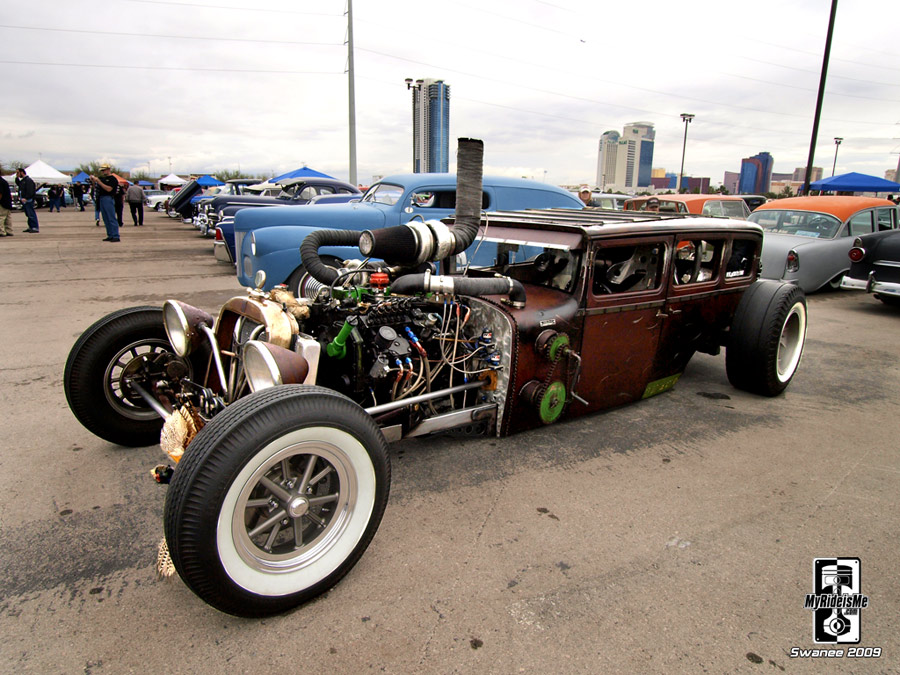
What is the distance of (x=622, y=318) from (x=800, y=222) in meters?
8.07

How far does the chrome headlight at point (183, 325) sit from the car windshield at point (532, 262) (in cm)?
188

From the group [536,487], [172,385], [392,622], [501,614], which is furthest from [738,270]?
[172,385]

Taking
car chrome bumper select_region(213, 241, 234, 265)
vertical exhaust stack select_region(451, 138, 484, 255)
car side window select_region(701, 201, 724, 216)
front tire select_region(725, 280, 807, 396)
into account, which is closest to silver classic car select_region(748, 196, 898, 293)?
car side window select_region(701, 201, 724, 216)

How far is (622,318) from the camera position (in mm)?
3711

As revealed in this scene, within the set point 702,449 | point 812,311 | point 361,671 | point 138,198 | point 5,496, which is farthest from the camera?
point 138,198

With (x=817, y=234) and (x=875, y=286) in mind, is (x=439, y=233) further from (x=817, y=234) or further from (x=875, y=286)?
(x=817, y=234)

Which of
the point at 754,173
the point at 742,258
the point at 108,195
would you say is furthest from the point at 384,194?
the point at 754,173

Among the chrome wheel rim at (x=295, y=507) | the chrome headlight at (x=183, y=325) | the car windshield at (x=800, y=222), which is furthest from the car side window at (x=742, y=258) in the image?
the car windshield at (x=800, y=222)

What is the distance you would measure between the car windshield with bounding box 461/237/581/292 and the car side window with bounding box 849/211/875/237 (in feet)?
27.2

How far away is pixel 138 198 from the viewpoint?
2127cm

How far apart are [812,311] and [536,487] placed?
292 inches

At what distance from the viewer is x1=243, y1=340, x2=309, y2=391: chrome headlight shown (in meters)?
2.37

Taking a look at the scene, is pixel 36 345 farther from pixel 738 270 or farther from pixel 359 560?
pixel 738 270

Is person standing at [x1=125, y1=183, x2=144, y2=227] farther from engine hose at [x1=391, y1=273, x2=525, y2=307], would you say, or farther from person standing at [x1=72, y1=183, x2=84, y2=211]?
engine hose at [x1=391, y1=273, x2=525, y2=307]
